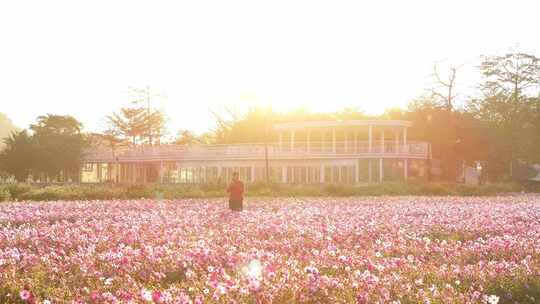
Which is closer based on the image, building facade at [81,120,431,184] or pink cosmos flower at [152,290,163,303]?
pink cosmos flower at [152,290,163,303]

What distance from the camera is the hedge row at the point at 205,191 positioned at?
32.5 metres

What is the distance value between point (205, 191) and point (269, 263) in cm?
3033

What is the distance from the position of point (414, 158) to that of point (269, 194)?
79.7 feet

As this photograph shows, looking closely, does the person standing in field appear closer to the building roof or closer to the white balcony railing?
the white balcony railing

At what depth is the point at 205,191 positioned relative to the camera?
38594 mm

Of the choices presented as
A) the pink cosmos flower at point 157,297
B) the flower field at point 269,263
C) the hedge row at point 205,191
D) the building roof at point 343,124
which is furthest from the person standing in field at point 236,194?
the building roof at point 343,124

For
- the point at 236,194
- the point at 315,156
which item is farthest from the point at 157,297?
the point at 315,156

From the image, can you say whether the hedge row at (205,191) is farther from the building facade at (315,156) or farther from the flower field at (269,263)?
the flower field at (269,263)

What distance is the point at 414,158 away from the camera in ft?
189

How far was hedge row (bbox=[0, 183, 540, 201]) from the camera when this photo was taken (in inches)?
1278

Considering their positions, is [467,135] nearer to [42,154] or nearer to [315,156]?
[315,156]

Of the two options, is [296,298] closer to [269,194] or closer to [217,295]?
[217,295]

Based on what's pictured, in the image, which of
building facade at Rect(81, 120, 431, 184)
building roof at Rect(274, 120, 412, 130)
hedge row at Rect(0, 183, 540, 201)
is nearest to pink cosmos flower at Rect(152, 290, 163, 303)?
hedge row at Rect(0, 183, 540, 201)

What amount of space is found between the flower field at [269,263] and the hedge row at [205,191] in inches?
660
